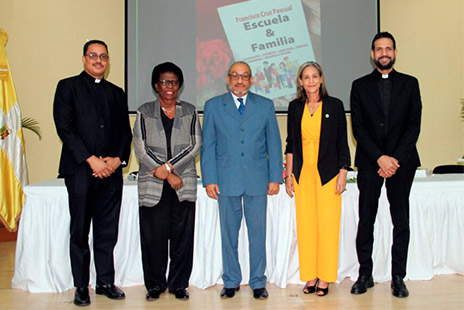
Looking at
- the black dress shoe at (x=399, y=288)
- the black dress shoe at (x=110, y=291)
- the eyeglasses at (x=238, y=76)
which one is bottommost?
the black dress shoe at (x=110, y=291)

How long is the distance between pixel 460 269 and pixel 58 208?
3192 mm

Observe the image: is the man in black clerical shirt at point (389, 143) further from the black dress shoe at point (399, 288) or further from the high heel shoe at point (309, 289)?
the high heel shoe at point (309, 289)

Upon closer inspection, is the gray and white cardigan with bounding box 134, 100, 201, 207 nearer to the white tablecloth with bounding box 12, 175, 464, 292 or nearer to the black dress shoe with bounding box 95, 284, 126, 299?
the white tablecloth with bounding box 12, 175, 464, 292

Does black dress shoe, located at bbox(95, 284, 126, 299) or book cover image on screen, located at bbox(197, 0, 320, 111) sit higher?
book cover image on screen, located at bbox(197, 0, 320, 111)

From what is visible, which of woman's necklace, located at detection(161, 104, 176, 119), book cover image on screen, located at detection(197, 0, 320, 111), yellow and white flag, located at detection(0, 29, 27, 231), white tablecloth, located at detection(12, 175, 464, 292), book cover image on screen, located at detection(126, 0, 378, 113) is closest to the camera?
woman's necklace, located at detection(161, 104, 176, 119)

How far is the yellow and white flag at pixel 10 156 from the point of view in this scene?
14.4 ft

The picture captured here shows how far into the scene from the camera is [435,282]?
329 cm

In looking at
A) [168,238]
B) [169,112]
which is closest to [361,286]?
[168,238]

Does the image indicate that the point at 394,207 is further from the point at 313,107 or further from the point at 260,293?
the point at 260,293

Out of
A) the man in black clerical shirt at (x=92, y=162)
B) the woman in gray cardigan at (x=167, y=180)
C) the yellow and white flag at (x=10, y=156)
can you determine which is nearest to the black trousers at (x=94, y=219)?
the man in black clerical shirt at (x=92, y=162)

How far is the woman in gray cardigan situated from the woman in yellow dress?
0.72 m

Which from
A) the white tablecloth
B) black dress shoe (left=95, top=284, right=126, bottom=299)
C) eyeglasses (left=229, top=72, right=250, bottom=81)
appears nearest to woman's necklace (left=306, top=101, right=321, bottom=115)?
eyeglasses (left=229, top=72, right=250, bottom=81)

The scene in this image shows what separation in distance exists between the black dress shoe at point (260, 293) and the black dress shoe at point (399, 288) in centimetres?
89

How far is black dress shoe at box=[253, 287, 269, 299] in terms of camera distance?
2.90 meters
